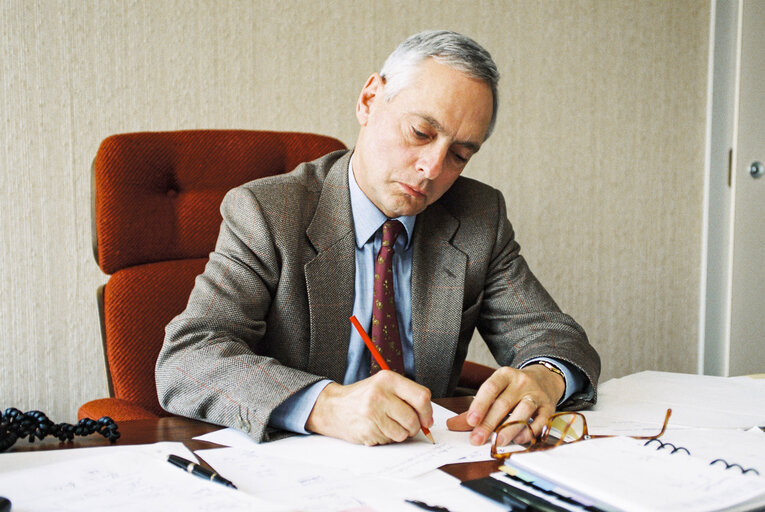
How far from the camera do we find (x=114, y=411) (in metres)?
1.12

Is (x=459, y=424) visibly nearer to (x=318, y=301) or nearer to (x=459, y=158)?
(x=318, y=301)

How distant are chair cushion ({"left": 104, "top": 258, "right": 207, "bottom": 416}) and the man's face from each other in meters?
0.49

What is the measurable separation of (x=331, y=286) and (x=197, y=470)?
0.59 m

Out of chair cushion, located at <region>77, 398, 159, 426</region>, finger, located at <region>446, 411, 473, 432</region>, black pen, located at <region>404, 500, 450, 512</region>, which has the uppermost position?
black pen, located at <region>404, 500, 450, 512</region>

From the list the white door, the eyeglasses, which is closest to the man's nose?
the eyeglasses

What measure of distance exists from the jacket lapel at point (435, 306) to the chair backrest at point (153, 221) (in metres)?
0.42

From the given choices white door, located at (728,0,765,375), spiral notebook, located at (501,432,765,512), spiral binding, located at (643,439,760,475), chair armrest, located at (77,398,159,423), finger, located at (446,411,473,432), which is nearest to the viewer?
spiral notebook, located at (501,432,765,512)

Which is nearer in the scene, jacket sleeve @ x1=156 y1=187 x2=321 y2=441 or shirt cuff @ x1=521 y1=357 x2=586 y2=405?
jacket sleeve @ x1=156 y1=187 x2=321 y2=441

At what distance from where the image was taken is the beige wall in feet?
6.13

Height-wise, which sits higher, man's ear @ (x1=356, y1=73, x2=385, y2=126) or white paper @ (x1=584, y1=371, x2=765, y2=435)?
man's ear @ (x1=356, y1=73, x2=385, y2=126)

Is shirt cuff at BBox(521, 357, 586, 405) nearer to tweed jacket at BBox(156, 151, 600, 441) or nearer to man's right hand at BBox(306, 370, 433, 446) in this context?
tweed jacket at BBox(156, 151, 600, 441)

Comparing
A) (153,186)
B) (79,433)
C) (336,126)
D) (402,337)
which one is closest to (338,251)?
(402,337)

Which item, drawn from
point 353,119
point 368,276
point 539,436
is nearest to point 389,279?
point 368,276

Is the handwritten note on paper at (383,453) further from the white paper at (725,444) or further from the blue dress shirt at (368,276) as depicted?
the blue dress shirt at (368,276)
